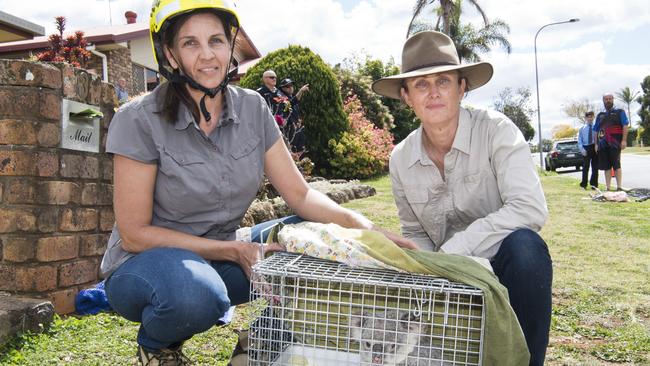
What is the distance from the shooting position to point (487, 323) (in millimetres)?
1600

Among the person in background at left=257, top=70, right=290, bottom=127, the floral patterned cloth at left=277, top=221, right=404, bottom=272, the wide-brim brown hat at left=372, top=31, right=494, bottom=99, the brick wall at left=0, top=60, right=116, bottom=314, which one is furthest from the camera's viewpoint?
the person in background at left=257, top=70, right=290, bottom=127

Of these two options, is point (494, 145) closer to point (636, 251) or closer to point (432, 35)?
point (432, 35)

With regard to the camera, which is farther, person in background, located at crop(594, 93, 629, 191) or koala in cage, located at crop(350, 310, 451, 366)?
person in background, located at crop(594, 93, 629, 191)

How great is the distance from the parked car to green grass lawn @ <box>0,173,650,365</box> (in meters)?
19.5

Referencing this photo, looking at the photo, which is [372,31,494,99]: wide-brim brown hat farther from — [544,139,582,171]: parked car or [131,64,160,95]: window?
[544,139,582,171]: parked car

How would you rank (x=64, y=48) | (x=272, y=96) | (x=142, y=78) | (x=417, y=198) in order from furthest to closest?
(x=142, y=78), (x=272, y=96), (x=64, y=48), (x=417, y=198)

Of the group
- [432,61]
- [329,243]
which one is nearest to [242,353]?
[329,243]

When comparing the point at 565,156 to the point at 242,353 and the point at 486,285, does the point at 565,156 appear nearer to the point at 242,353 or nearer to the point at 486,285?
the point at 242,353

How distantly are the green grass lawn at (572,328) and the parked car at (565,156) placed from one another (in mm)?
19526

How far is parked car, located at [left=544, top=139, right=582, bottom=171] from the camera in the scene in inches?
947

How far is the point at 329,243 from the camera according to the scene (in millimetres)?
1817

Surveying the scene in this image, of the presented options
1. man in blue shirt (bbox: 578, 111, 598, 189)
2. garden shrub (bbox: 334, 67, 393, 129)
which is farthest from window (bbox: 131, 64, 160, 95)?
man in blue shirt (bbox: 578, 111, 598, 189)

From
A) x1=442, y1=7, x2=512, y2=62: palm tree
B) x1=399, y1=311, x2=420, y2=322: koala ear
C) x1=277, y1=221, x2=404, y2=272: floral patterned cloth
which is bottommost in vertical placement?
x1=399, y1=311, x2=420, y2=322: koala ear

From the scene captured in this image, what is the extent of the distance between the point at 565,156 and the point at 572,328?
22620 millimetres
